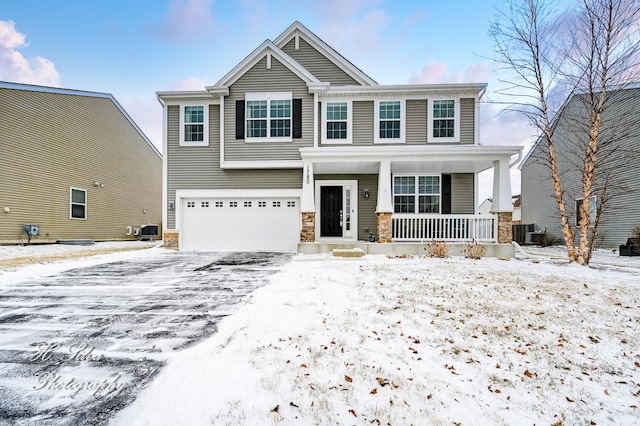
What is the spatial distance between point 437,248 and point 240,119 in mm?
8275

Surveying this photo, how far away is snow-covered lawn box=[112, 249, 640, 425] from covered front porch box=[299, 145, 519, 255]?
4.94 meters

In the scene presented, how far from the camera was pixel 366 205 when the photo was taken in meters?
10.7

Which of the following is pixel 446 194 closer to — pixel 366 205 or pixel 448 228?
pixel 448 228

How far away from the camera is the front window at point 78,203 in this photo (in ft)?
42.6

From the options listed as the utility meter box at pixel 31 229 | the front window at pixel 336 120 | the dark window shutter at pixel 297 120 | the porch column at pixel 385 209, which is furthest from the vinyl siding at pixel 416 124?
the utility meter box at pixel 31 229

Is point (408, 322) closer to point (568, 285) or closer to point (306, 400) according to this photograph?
point (306, 400)

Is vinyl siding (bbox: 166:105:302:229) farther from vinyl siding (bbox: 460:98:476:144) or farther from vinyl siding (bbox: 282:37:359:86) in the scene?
vinyl siding (bbox: 460:98:476:144)

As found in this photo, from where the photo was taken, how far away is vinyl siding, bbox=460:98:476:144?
1060 cm

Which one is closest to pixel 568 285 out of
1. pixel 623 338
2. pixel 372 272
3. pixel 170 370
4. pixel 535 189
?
pixel 623 338

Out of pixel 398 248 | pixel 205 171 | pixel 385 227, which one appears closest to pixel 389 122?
pixel 385 227

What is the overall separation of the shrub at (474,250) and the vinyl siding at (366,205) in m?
3.18

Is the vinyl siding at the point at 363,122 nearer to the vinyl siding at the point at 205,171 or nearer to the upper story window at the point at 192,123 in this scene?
the vinyl siding at the point at 205,171

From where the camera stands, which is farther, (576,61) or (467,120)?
(467,120)

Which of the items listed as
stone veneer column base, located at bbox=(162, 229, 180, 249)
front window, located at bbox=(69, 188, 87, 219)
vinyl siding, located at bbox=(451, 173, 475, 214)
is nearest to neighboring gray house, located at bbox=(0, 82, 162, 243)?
front window, located at bbox=(69, 188, 87, 219)
